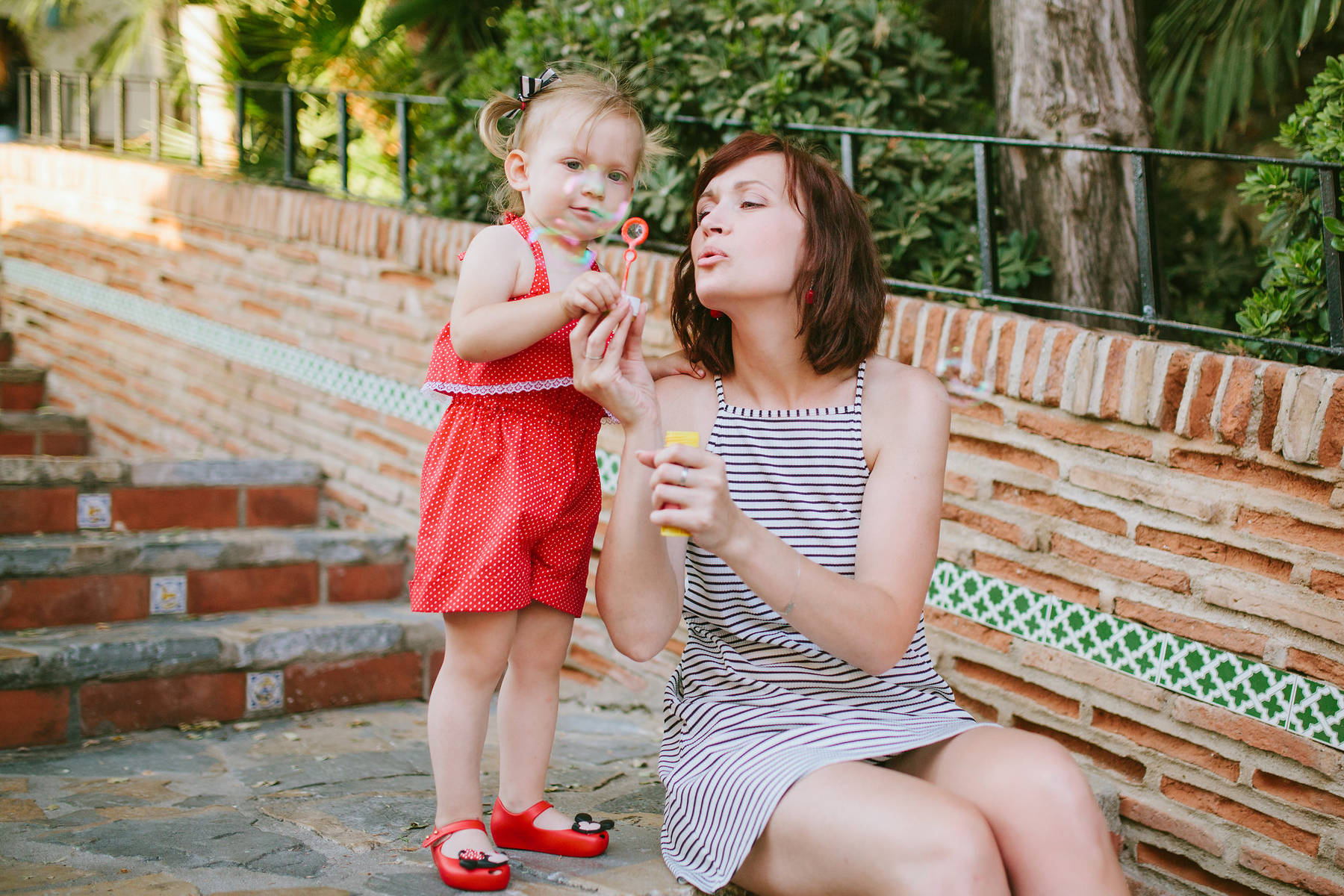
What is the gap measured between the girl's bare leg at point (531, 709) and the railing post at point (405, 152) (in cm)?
291

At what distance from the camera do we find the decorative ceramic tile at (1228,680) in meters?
2.36

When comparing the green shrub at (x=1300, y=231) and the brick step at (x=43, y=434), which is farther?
the brick step at (x=43, y=434)

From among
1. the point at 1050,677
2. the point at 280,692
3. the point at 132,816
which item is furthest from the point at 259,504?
the point at 1050,677

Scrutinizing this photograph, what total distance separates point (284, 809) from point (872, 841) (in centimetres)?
143

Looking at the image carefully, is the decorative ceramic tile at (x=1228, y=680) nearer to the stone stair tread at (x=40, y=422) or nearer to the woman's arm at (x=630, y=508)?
the woman's arm at (x=630, y=508)

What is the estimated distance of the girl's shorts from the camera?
6.97 feet

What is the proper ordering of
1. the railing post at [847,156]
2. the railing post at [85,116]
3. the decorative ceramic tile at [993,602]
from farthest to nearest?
the railing post at [85,116] → the railing post at [847,156] → the decorative ceramic tile at [993,602]

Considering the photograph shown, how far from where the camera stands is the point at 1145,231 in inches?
111

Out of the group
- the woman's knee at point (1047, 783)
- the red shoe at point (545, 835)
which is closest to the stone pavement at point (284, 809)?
the red shoe at point (545, 835)

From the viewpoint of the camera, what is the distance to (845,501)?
2.08m

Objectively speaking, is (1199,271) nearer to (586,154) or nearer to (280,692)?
(586,154)

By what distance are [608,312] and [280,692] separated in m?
2.01

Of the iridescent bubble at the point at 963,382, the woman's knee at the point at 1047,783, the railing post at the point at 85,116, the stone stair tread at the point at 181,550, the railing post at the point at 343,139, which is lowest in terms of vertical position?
the stone stair tread at the point at 181,550

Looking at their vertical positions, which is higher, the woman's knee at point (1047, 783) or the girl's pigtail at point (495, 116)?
the girl's pigtail at point (495, 116)
